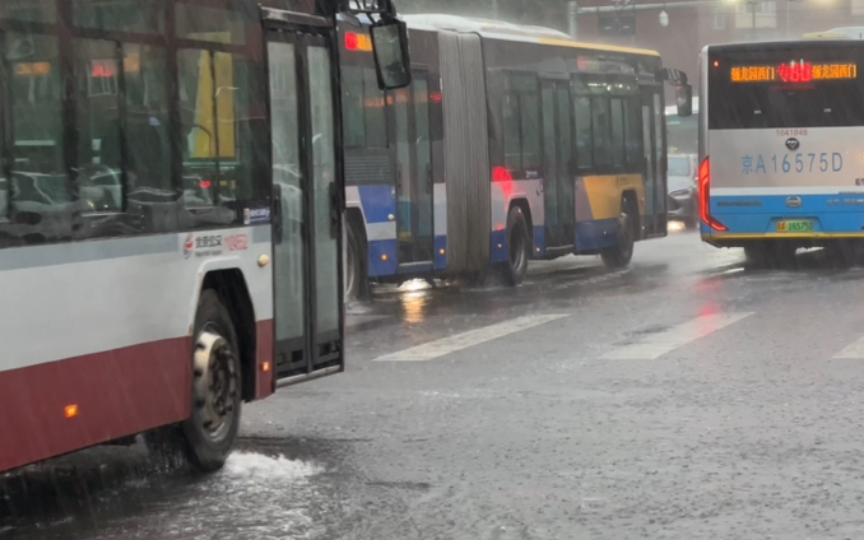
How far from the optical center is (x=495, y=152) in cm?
2238

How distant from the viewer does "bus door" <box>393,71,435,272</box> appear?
20141mm

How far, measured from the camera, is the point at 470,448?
377 inches

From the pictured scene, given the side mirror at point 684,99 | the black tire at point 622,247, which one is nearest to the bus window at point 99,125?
the black tire at point 622,247

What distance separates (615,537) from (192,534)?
167cm

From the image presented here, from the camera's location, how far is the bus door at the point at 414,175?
20.1 metres

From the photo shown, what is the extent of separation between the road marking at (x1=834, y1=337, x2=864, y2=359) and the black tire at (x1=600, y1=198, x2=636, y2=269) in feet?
39.2

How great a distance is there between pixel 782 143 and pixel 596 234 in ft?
9.11

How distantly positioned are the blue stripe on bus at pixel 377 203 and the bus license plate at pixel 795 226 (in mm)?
6894

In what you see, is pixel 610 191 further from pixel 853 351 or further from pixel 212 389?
pixel 212 389

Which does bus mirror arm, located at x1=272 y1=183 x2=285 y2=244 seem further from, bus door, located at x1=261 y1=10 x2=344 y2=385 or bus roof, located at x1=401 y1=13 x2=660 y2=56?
bus roof, located at x1=401 y1=13 x2=660 y2=56

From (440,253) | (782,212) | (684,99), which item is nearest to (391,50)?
(440,253)

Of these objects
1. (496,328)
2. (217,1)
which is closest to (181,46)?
(217,1)

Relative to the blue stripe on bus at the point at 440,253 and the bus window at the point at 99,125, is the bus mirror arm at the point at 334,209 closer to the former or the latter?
the bus window at the point at 99,125

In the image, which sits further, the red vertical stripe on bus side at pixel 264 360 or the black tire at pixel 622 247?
the black tire at pixel 622 247
